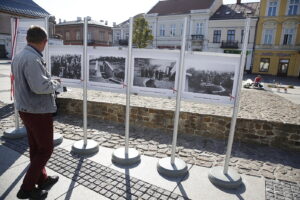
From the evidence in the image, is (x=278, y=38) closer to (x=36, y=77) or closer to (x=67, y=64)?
(x=67, y=64)

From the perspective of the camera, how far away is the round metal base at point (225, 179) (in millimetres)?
3158

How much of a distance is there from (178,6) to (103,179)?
38955 mm

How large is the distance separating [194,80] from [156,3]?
136 feet

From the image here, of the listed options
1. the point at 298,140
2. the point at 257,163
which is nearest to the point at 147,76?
the point at 257,163

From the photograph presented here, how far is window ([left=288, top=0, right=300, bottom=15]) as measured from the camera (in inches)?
1093

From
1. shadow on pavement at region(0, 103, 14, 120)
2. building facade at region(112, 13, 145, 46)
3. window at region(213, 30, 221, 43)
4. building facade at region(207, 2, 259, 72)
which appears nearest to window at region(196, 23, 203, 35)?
building facade at region(207, 2, 259, 72)

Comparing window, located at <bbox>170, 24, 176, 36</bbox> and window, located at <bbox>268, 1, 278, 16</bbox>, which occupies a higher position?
window, located at <bbox>268, 1, 278, 16</bbox>

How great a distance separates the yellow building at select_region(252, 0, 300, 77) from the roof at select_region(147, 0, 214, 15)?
9107 mm

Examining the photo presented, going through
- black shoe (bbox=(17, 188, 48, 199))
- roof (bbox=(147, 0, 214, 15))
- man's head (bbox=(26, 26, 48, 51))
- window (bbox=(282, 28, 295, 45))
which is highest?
roof (bbox=(147, 0, 214, 15))

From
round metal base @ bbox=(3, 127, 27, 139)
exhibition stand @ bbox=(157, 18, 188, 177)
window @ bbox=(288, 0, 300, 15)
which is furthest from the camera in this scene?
A: window @ bbox=(288, 0, 300, 15)

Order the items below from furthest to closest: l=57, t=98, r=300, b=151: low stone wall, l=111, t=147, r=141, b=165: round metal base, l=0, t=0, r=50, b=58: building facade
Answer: l=0, t=0, r=50, b=58: building facade → l=57, t=98, r=300, b=151: low stone wall → l=111, t=147, r=141, b=165: round metal base

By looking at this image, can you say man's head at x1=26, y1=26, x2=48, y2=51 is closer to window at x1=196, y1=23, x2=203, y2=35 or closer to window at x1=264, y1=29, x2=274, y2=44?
window at x1=264, y1=29, x2=274, y2=44

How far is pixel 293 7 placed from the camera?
27906mm

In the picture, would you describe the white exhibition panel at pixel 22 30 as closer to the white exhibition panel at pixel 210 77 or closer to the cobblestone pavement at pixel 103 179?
the cobblestone pavement at pixel 103 179
